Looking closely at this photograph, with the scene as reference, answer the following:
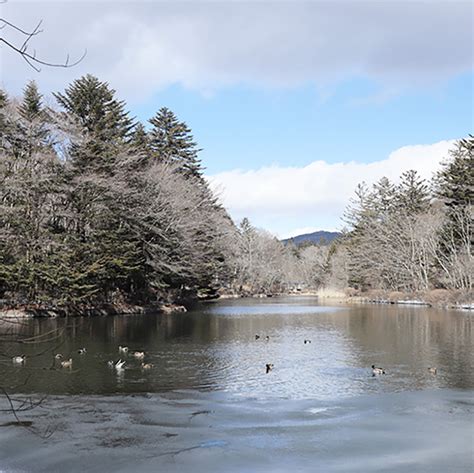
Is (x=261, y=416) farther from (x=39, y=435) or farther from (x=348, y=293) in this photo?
(x=348, y=293)

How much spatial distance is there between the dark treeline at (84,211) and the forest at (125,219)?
2.9 inches

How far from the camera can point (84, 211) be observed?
30859 millimetres

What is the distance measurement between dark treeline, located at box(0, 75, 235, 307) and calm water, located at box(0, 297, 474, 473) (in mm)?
9068

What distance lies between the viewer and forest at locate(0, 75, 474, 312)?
28375 millimetres

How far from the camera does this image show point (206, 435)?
8.66 metres

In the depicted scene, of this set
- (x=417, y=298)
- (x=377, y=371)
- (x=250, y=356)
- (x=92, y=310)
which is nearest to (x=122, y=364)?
(x=250, y=356)

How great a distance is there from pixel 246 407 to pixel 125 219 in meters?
23.6

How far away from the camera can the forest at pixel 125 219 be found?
1117 inches

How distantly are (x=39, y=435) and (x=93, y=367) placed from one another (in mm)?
5984

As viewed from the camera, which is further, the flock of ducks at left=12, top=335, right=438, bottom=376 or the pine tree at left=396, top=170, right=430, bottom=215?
the pine tree at left=396, top=170, right=430, bottom=215

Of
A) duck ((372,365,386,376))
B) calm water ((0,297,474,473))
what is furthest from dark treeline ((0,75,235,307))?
duck ((372,365,386,376))

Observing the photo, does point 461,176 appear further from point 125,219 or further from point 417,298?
point 125,219

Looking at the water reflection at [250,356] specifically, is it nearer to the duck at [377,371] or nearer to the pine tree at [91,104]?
the duck at [377,371]

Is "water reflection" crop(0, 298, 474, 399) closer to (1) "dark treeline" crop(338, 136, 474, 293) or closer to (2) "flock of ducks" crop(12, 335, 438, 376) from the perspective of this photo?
(2) "flock of ducks" crop(12, 335, 438, 376)
